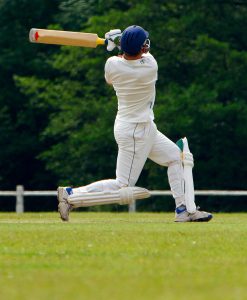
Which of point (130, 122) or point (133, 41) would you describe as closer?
point (133, 41)

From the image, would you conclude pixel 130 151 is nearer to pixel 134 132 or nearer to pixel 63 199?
pixel 134 132

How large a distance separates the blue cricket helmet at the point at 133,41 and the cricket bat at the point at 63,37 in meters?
1.02

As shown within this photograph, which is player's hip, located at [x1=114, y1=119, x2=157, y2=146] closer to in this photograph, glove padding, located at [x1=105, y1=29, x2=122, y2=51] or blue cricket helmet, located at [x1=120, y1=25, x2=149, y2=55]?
blue cricket helmet, located at [x1=120, y1=25, x2=149, y2=55]

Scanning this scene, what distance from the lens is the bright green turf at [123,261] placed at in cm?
786

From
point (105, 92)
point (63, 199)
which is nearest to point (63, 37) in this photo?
point (63, 199)

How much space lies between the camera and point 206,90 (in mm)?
35062

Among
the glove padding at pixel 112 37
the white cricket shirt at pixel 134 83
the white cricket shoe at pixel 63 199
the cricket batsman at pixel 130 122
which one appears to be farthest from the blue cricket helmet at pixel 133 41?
the white cricket shoe at pixel 63 199

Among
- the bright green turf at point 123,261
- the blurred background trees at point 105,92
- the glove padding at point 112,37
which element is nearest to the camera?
the bright green turf at point 123,261

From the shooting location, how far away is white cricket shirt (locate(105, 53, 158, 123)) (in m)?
13.8

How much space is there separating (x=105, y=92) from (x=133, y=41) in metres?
24.6

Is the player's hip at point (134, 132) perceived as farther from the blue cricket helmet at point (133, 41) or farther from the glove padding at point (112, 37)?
the glove padding at point (112, 37)

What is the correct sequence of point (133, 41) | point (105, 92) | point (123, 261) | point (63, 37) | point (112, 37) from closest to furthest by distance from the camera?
1. point (123, 261)
2. point (133, 41)
3. point (112, 37)
4. point (63, 37)
5. point (105, 92)

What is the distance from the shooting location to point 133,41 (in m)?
13.6

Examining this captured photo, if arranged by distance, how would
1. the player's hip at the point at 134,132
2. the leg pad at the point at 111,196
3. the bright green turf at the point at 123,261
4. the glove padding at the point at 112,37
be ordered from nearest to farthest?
the bright green turf at the point at 123,261
the leg pad at the point at 111,196
the player's hip at the point at 134,132
the glove padding at the point at 112,37
